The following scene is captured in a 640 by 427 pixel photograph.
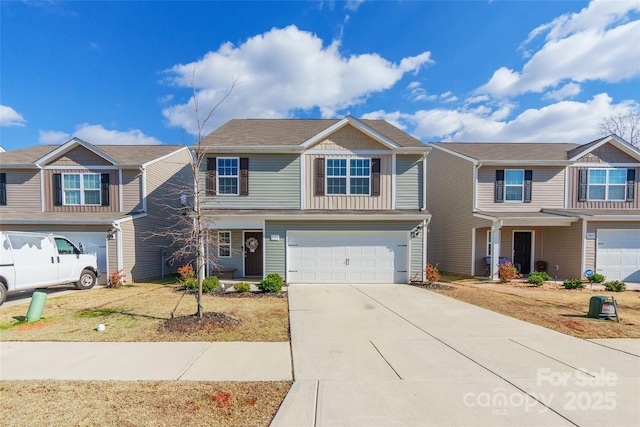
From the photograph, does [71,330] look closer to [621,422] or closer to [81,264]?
[81,264]

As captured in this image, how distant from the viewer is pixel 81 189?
538 inches

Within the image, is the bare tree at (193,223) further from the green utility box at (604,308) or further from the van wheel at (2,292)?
the green utility box at (604,308)

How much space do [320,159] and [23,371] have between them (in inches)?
414

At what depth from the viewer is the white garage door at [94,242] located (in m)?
12.5

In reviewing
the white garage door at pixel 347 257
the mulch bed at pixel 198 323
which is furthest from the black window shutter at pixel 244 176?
the mulch bed at pixel 198 323

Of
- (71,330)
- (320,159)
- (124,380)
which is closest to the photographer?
(124,380)

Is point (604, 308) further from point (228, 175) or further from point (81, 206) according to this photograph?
point (81, 206)

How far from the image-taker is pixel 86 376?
160 inches

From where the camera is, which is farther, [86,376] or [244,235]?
[244,235]

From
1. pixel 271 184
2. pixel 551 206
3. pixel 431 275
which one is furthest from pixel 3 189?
pixel 551 206

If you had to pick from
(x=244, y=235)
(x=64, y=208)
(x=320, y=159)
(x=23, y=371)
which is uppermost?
(x=320, y=159)

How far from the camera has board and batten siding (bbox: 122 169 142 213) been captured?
1370 cm

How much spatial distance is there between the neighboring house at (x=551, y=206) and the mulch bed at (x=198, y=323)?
39.2ft

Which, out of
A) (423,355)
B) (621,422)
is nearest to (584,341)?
(621,422)
